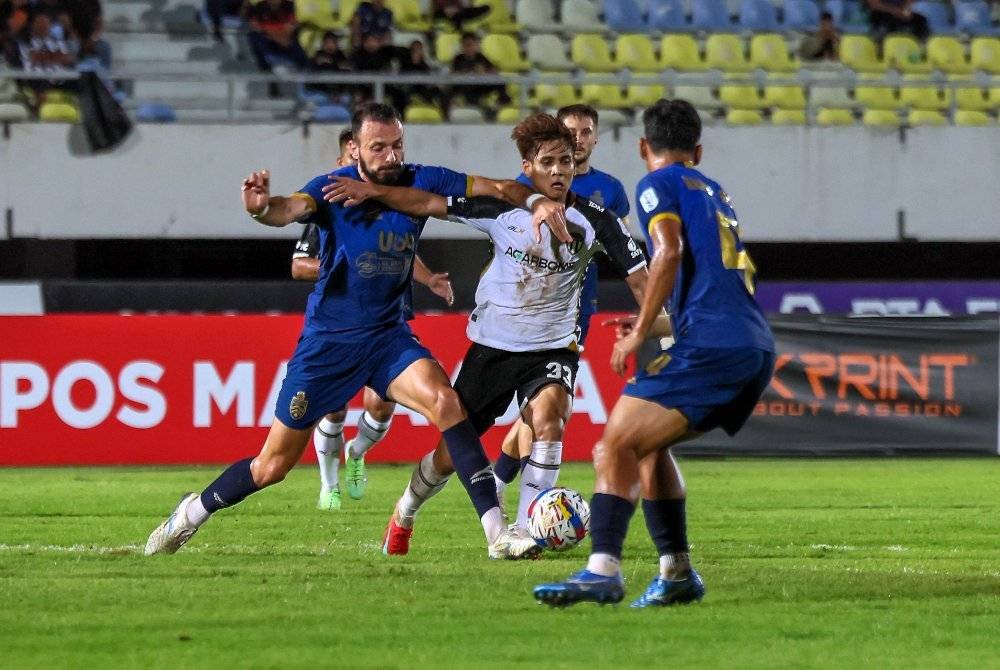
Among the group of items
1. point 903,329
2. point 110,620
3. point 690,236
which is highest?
point 690,236

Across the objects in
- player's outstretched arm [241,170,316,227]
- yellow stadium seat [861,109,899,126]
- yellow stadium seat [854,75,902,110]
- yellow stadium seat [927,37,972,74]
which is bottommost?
yellow stadium seat [861,109,899,126]

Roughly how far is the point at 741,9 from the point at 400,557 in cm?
1527

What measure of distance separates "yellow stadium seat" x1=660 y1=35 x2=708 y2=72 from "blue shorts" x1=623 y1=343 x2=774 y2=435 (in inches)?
593

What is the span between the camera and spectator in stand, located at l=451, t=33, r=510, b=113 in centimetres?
1955

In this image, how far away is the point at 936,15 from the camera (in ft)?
75.9

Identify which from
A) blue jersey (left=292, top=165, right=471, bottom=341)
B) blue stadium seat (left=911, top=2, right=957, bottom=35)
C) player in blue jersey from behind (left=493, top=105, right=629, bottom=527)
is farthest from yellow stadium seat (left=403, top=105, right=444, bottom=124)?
blue jersey (left=292, top=165, right=471, bottom=341)

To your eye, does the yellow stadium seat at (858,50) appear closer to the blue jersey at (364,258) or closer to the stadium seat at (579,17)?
the stadium seat at (579,17)

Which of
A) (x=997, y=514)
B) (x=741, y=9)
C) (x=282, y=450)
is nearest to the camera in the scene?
(x=282, y=450)

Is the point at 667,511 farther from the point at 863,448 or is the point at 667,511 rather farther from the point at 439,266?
the point at 439,266

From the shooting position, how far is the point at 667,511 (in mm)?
6840

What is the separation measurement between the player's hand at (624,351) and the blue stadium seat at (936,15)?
17544 millimetres

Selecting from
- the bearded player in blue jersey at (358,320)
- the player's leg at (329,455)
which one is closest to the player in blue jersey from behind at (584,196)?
the bearded player in blue jersey at (358,320)

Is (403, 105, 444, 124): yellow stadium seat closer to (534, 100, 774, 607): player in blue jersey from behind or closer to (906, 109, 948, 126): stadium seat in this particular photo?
(906, 109, 948, 126): stadium seat

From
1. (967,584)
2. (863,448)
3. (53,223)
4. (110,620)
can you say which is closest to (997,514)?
(967,584)
